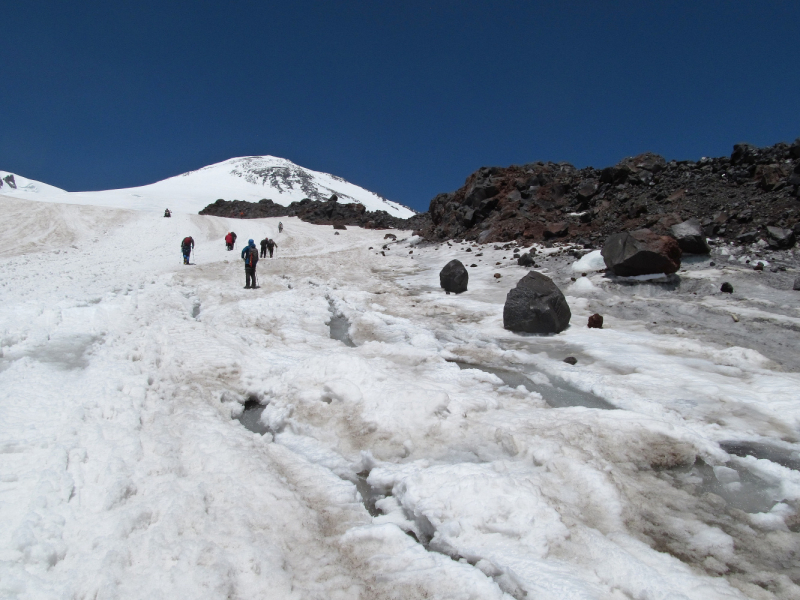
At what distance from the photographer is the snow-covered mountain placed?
96.4 meters

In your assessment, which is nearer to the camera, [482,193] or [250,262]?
[250,262]

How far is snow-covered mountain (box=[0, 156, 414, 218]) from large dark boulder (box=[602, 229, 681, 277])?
258ft

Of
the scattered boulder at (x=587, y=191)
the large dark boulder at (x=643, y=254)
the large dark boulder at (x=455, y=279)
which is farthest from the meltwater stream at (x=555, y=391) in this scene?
the scattered boulder at (x=587, y=191)

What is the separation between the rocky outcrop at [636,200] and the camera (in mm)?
14281

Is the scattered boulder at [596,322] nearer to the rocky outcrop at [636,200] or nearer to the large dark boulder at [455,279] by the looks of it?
the large dark boulder at [455,279]

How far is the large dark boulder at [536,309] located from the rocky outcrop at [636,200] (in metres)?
6.25

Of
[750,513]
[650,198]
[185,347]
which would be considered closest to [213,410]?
[185,347]

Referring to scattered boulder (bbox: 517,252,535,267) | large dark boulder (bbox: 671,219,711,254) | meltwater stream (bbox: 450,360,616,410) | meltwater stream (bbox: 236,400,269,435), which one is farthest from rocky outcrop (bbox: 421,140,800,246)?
meltwater stream (bbox: 236,400,269,435)

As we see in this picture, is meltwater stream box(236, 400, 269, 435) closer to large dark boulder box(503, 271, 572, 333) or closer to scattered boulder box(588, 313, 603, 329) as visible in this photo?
large dark boulder box(503, 271, 572, 333)

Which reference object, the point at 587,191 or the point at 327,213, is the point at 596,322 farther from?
the point at 327,213

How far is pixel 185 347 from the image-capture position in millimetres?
7012

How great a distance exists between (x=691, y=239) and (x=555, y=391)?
918 centimetres

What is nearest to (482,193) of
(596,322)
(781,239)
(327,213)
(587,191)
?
(587,191)

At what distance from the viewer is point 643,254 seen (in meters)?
11.3
